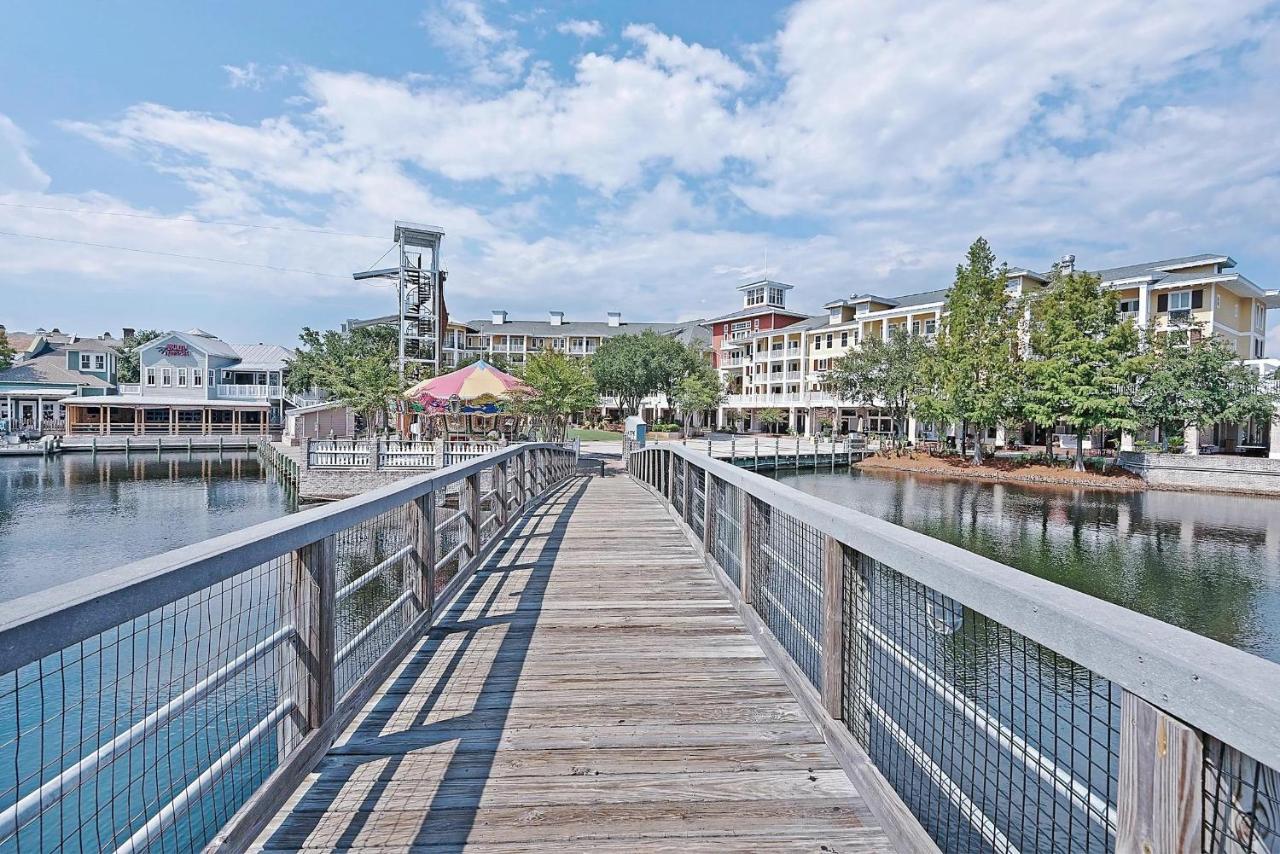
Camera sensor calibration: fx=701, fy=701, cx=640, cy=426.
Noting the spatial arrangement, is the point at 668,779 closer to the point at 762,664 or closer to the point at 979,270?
the point at 762,664

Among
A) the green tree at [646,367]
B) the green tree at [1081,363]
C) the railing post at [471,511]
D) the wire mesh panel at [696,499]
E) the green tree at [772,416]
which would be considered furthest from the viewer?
the green tree at [772,416]

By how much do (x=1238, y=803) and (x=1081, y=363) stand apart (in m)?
35.6

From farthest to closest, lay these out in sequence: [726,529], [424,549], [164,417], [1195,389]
A: [164,417] → [1195,389] → [726,529] → [424,549]

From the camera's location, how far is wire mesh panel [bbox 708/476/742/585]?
513cm

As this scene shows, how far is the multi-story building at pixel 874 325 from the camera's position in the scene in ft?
118

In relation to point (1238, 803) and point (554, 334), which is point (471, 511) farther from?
point (554, 334)

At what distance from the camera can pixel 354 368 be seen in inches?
1403

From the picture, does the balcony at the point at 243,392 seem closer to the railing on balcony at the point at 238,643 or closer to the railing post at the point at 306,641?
the railing on balcony at the point at 238,643

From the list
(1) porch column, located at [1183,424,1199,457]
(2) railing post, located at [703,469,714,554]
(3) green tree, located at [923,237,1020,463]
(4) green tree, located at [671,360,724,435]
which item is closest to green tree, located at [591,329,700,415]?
(4) green tree, located at [671,360,724,435]

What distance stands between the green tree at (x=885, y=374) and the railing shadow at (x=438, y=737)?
3717 cm

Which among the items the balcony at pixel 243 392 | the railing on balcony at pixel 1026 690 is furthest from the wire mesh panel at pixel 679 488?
the balcony at pixel 243 392

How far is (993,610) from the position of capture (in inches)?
65.5

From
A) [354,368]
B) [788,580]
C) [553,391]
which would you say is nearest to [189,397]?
[354,368]

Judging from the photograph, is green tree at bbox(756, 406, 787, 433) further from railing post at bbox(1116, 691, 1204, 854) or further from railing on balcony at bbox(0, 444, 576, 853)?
railing post at bbox(1116, 691, 1204, 854)
